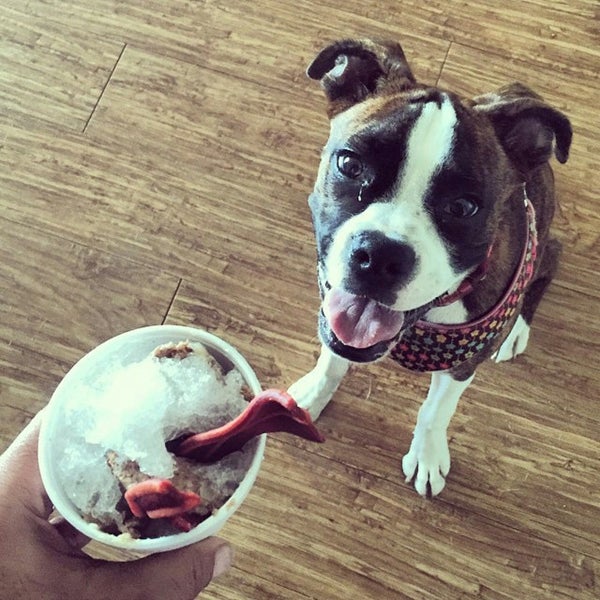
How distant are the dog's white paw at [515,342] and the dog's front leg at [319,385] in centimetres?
39

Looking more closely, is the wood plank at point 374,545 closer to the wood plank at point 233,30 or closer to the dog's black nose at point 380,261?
the dog's black nose at point 380,261

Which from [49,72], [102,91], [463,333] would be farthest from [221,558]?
[49,72]

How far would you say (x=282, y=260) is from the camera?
2.16 metres

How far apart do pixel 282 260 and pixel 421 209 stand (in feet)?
2.81

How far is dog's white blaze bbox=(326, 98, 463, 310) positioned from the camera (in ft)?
4.32

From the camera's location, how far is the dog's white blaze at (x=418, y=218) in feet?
4.32

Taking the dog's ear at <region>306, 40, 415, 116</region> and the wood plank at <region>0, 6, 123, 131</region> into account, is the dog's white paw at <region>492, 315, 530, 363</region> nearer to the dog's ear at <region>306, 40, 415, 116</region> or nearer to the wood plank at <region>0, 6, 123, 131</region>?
the dog's ear at <region>306, 40, 415, 116</region>

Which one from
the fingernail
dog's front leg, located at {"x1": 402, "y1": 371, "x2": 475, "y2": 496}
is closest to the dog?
dog's front leg, located at {"x1": 402, "y1": 371, "x2": 475, "y2": 496}

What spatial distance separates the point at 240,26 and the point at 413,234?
1.34 meters

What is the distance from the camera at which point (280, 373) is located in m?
2.07

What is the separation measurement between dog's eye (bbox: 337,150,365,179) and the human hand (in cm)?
65

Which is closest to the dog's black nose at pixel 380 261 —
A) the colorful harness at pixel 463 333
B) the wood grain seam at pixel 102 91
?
the colorful harness at pixel 463 333

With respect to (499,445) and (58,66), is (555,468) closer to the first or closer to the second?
(499,445)

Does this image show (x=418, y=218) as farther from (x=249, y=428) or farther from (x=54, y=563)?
(x=54, y=563)
